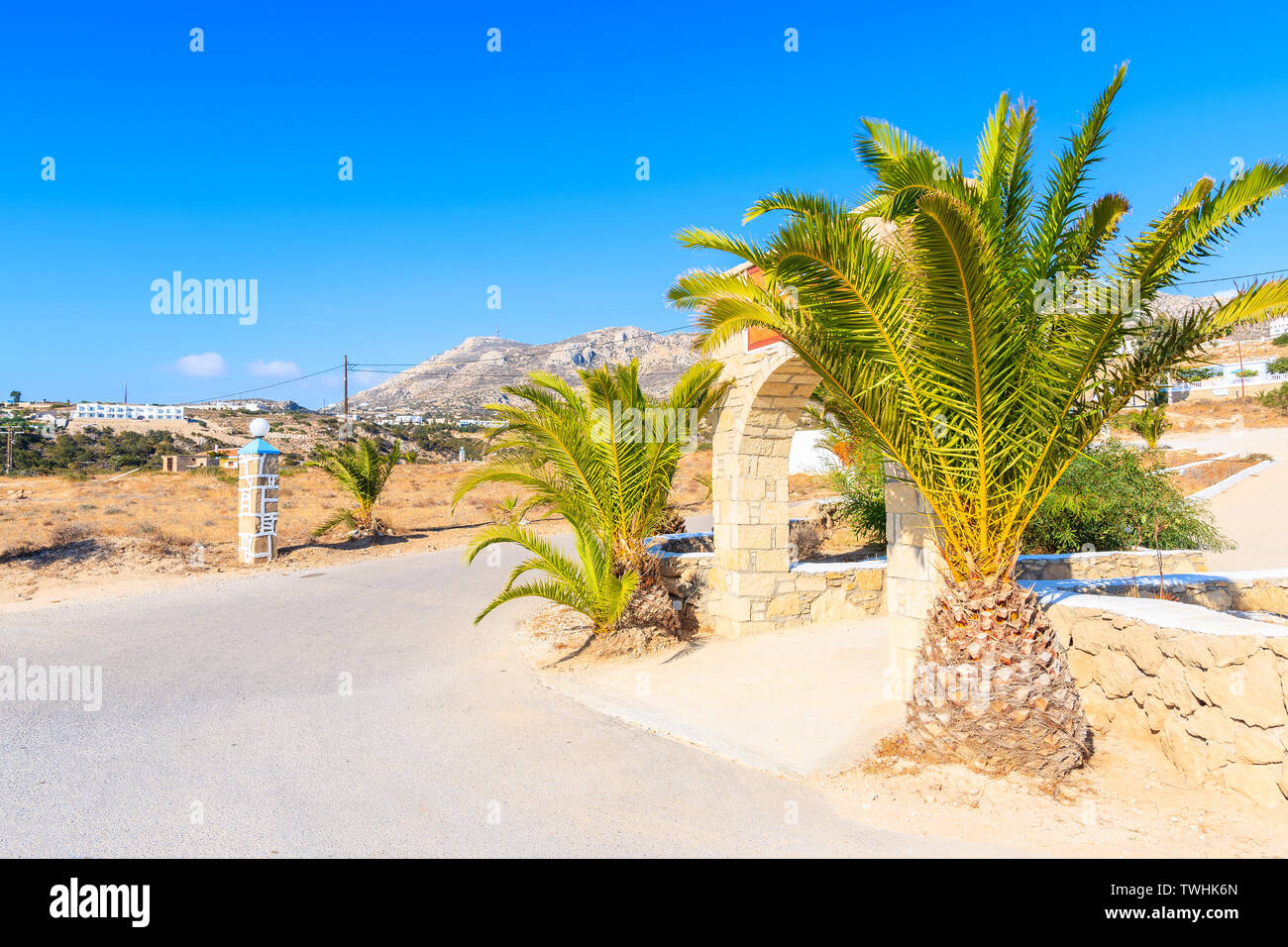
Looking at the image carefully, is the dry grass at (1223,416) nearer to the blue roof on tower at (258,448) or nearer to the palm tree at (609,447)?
the palm tree at (609,447)

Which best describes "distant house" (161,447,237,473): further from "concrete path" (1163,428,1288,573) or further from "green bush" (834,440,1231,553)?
"concrete path" (1163,428,1288,573)

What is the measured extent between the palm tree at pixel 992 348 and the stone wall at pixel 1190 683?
18.3 inches

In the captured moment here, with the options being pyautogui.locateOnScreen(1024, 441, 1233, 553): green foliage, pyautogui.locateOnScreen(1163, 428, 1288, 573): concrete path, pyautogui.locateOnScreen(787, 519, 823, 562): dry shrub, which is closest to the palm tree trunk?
pyautogui.locateOnScreen(1024, 441, 1233, 553): green foliage

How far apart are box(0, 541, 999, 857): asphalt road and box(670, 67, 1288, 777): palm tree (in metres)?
1.20

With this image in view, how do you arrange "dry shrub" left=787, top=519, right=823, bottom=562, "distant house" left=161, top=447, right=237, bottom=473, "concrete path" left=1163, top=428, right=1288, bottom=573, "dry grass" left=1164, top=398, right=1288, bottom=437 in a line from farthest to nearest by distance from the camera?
"dry grass" left=1164, top=398, right=1288, bottom=437
"distant house" left=161, top=447, right=237, bottom=473
"dry shrub" left=787, top=519, right=823, bottom=562
"concrete path" left=1163, top=428, right=1288, bottom=573

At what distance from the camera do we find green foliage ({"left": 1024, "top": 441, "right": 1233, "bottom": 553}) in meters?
10.8

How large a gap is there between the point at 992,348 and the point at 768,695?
11.6 ft

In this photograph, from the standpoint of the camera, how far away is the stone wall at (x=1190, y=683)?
3.83m

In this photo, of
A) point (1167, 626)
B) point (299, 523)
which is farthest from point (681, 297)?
point (299, 523)

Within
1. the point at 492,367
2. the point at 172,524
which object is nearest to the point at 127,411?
the point at 492,367

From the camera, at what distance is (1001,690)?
178 inches

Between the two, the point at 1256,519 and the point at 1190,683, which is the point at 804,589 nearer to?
the point at 1190,683

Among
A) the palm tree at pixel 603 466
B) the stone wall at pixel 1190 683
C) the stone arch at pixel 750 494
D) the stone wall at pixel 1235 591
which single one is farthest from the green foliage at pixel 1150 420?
the palm tree at pixel 603 466
